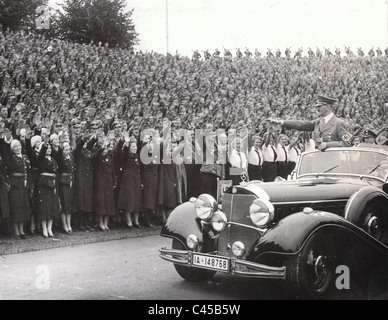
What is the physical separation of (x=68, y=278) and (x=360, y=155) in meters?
3.81

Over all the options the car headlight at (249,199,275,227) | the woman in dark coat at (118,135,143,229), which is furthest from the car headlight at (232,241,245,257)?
the woman in dark coat at (118,135,143,229)

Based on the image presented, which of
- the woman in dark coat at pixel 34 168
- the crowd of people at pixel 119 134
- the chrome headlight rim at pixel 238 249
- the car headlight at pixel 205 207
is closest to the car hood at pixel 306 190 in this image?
the car headlight at pixel 205 207

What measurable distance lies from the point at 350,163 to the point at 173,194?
17.1 feet

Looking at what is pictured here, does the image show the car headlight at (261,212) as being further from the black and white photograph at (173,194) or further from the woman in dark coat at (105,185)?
the woman in dark coat at (105,185)

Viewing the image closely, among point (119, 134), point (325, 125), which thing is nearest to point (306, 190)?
point (325, 125)

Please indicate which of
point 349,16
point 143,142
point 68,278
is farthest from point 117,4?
point 68,278

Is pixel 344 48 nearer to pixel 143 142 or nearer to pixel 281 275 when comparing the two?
pixel 143 142

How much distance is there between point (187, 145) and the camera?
37.5 ft

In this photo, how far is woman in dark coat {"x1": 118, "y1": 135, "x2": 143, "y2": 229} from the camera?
1043cm

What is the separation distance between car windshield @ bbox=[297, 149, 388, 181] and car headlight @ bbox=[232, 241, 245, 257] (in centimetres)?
164

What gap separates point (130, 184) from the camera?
10.5 m

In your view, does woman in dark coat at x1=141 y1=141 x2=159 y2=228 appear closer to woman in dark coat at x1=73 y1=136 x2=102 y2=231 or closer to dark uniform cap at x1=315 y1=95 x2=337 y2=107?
woman in dark coat at x1=73 y1=136 x2=102 y2=231

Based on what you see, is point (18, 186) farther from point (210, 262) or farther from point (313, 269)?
point (313, 269)

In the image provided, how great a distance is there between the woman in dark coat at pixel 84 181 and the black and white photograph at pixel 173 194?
2 cm
